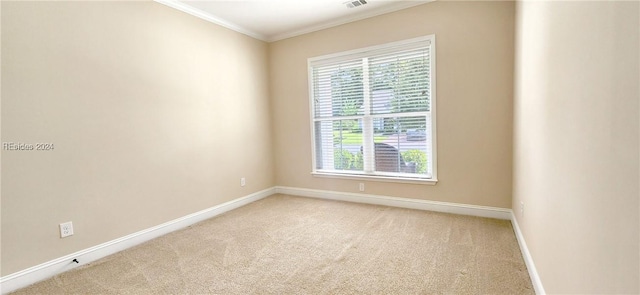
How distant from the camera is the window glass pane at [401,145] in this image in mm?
3594

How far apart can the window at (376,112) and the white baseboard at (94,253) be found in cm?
181

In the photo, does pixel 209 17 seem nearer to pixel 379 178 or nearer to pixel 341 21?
pixel 341 21

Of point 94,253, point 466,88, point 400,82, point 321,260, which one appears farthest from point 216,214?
point 466,88

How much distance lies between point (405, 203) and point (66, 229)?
3.56 m

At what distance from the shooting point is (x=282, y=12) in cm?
362

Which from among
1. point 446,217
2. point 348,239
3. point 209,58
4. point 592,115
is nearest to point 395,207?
point 446,217

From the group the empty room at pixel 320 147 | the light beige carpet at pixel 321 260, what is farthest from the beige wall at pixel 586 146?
the light beige carpet at pixel 321 260

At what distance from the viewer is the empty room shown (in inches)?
46.1

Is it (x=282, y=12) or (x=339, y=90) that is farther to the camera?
(x=339, y=90)

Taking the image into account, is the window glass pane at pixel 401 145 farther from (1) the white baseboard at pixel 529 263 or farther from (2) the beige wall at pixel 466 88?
(1) the white baseboard at pixel 529 263

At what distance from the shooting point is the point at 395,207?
12.3ft

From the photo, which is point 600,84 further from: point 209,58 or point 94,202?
point 209,58

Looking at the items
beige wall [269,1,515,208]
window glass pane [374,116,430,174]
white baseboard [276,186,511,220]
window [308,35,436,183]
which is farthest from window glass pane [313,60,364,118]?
Result: white baseboard [276,186,511,220]

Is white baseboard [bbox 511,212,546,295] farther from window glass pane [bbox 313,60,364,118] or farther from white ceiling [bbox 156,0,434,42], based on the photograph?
white ceiling [bbox 156,0,434,42]
